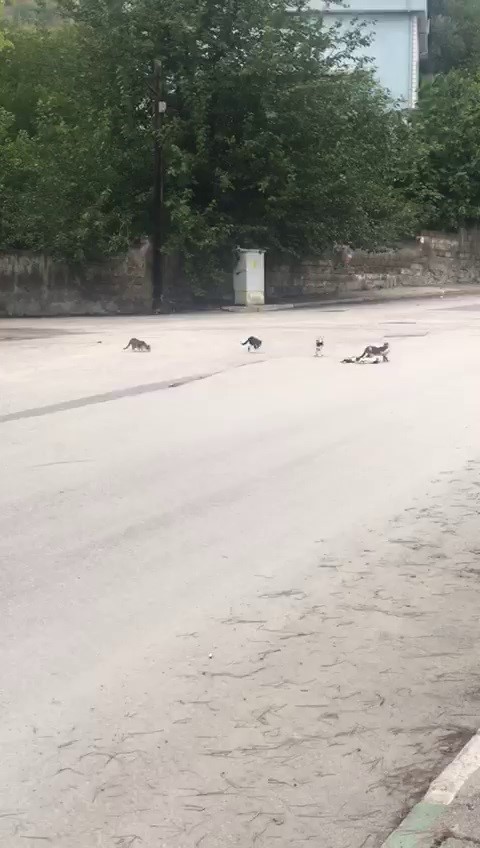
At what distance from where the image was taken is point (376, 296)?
35656 mm

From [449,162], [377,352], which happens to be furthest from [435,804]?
[449,162]

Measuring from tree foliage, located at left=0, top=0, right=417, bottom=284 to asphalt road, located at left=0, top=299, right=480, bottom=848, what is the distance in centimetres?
2034

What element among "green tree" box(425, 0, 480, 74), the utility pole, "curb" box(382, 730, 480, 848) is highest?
"green tree" box(425, 0, 480, 74)

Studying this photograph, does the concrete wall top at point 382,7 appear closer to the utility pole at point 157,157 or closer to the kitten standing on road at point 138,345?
the utility pole at point 157,157

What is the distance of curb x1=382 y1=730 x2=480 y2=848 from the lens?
10.1 ft

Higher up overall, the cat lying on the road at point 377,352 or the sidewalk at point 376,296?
the sidewalk at point 376,296

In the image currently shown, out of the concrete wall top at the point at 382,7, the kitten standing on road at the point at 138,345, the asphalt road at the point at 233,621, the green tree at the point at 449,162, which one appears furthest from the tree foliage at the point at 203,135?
the asphalt road at the point at 233,621

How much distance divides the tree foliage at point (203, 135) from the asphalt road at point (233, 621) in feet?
66.7

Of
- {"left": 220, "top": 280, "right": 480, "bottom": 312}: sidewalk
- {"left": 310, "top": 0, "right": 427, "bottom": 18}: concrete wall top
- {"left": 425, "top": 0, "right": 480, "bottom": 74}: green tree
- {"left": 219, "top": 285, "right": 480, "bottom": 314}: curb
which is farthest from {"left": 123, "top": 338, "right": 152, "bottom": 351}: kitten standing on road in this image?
{"left": 425, "top": 0, "right": 480, "bottom": 74}: green tree

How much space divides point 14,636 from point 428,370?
10526mm

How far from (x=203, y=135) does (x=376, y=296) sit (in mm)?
8539

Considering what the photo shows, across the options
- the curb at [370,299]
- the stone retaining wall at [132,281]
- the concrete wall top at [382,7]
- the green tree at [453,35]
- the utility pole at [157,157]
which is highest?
the green tree at [453,35]

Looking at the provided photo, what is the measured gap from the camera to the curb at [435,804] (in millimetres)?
3088

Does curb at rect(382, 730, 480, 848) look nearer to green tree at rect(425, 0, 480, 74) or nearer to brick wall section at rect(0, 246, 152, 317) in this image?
brick wall section at rect(0, 246, 152, 317)
